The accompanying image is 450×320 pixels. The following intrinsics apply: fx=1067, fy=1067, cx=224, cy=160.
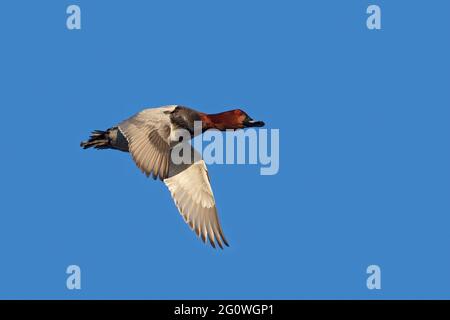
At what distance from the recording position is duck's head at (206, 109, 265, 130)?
14.9 meters

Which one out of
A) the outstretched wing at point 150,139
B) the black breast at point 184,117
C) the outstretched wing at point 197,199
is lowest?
the outstretched wing at point 197,199

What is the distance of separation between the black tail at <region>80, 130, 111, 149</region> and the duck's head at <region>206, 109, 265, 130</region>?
1462 millimetres


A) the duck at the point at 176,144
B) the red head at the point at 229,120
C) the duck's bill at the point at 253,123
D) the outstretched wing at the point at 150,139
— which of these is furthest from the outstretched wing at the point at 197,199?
the outstretched wing at the point at 150,139

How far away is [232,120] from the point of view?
15.0m

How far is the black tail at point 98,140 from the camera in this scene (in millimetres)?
15031

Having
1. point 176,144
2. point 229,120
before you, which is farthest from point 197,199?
point 229,120

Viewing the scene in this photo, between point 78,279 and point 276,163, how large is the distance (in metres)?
3.05

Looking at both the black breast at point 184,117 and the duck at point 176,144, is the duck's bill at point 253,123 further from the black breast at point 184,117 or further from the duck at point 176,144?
the black breast at point 184,117

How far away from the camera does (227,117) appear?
15.0m

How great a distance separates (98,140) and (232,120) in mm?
1912

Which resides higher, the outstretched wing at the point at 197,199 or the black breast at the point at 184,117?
the black breast at the point at 184,117

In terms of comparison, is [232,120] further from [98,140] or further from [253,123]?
[98,140]
